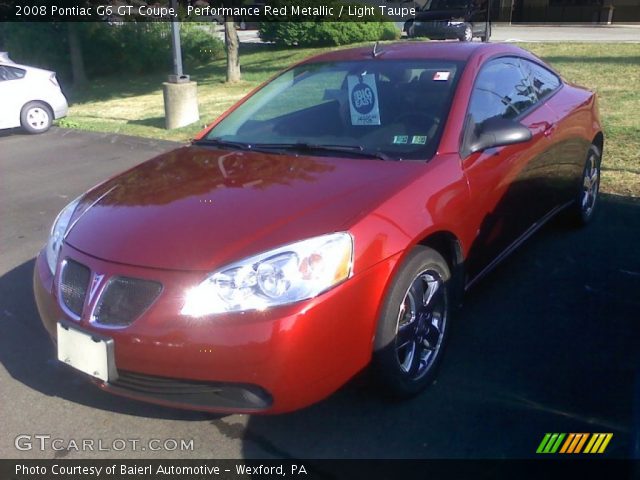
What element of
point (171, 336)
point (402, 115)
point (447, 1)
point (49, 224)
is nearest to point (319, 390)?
point (171, 336)

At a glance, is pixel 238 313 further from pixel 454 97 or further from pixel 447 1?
pixel 447 1

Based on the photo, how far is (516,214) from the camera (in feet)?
13.9

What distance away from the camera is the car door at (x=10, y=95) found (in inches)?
464

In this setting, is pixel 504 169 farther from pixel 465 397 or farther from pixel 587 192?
pixel 587 192

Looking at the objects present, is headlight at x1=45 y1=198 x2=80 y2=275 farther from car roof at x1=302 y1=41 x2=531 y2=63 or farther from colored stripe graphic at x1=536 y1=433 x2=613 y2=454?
colored stripe graphic at x1=536 y1=433 x2=613 y2=454

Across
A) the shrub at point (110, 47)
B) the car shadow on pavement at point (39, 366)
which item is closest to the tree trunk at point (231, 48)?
the shrub at point (110, 47)

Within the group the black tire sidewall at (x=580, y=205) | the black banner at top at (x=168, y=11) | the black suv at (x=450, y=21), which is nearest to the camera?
the black tire sidewall at (x=580, y=205)

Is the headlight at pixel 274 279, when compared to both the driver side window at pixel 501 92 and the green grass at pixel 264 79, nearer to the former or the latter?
the driver side window at pixel 501 92

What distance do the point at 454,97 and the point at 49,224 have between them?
4.21 metres

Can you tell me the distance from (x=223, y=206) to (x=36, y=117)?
10265mm

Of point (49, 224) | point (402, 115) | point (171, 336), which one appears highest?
point (402, 115)

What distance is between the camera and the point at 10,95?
11844 mm

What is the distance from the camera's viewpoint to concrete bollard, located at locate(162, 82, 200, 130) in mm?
11102

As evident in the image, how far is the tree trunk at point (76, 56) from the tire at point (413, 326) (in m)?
18.9
